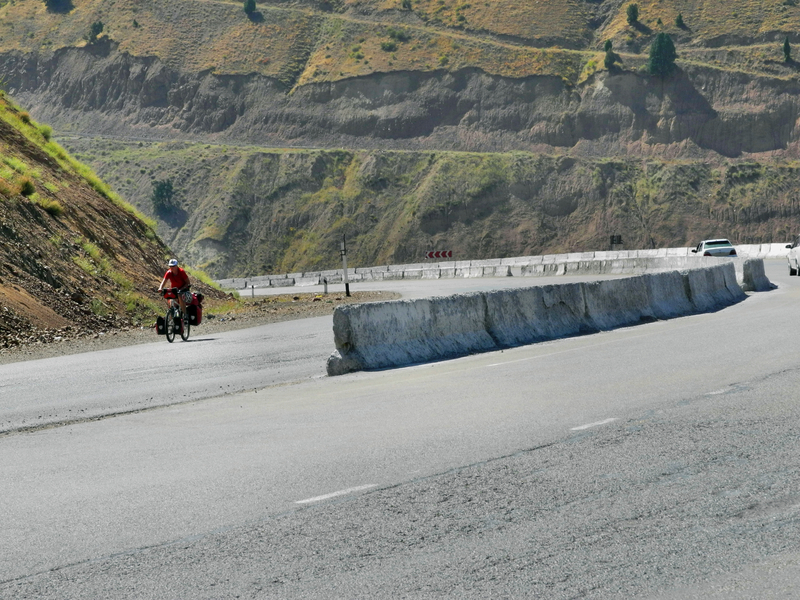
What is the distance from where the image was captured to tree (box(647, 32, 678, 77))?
112 m

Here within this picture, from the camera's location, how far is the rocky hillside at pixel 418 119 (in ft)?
326

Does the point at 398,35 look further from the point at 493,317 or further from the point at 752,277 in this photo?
the point at 493,317

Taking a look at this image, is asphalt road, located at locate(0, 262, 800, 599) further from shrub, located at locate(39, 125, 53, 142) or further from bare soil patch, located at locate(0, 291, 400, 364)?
shrub, located at locate(39, 125, 53, 142)

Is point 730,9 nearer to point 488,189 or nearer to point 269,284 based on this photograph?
point 488,189

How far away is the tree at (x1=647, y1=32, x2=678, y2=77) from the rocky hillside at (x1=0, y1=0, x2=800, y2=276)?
98cm

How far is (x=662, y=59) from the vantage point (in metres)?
113

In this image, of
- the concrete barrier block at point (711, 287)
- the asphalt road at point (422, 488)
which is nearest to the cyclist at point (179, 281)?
the asphalt road at point (422, 488)

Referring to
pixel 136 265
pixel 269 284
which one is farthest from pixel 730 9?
pixel 136 265

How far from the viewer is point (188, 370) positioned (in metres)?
16.8

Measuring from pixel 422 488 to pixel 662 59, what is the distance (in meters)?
111

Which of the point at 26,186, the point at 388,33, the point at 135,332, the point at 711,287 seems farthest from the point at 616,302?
the point at 388,33

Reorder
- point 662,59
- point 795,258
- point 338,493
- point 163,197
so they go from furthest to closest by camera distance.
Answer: point 662,59
point 163,197
point 795,258
point 338,493

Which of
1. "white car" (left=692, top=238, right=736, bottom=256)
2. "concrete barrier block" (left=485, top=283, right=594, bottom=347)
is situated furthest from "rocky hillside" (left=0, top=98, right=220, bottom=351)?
"white car" (left=692, top=238, right=736, bottom=256)

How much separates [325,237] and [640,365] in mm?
86483
